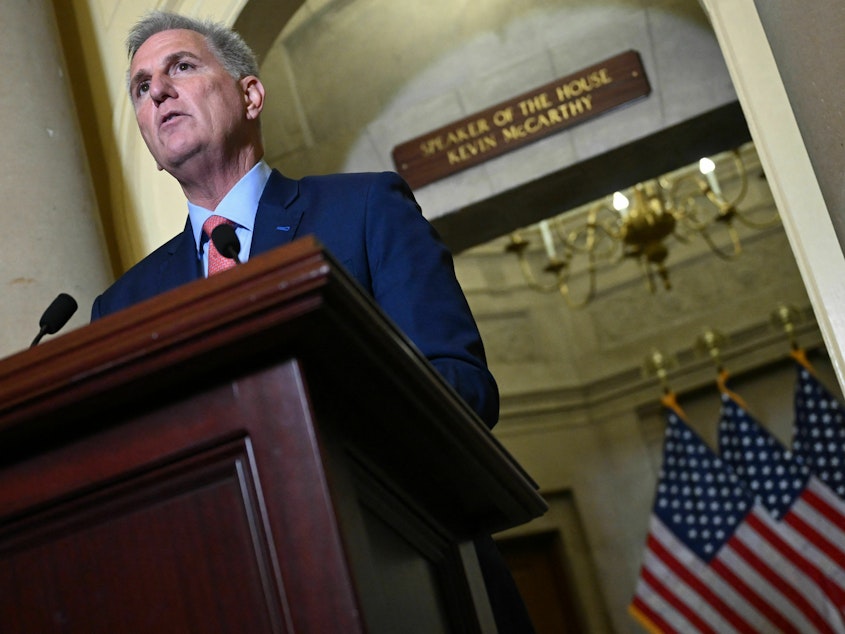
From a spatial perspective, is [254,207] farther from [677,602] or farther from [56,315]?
[677,602]

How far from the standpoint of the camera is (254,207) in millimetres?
1750

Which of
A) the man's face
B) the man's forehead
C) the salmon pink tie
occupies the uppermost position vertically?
the man's forehead

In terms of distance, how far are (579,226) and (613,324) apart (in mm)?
696

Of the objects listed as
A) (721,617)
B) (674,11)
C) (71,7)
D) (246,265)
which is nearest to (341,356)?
(246,265)

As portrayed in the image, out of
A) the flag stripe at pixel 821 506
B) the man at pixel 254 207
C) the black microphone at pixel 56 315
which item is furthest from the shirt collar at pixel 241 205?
the flag stripe at pixel 821 506

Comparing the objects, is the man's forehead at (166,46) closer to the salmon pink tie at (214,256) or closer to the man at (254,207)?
the man at (254,207)

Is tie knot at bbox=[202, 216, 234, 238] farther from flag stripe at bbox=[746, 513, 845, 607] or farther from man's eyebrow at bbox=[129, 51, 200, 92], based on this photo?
flag stripe at bbox=[746, 513, 845, 607]

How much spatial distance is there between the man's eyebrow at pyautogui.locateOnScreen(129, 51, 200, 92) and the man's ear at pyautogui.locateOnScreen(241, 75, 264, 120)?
9cm

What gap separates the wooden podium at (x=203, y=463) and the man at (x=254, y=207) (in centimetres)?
46

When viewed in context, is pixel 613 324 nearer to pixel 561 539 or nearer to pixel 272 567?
pixel 561 539

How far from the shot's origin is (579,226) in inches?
327

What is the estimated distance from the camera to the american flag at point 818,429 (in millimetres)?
6676

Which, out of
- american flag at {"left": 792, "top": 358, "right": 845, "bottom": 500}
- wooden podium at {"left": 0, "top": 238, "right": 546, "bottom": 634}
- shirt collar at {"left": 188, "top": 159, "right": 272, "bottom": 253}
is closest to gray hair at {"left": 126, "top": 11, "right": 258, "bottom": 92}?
Result: shirt collar at {"left": 188, "top": 159, "right": 272, "bottom": 253}

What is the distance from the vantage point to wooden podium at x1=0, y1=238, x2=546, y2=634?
2.52 feet
